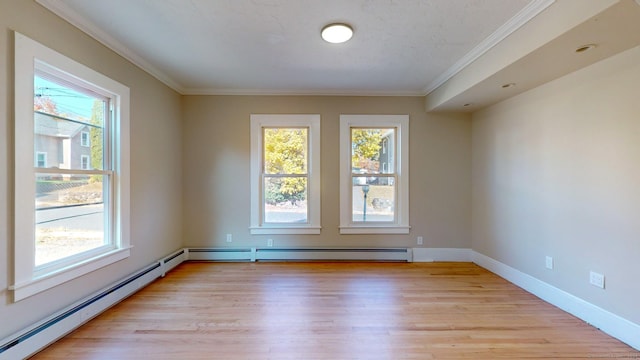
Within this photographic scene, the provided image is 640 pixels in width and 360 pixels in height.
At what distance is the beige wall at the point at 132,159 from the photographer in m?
1.83

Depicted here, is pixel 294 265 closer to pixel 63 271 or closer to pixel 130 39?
pixel 63 271

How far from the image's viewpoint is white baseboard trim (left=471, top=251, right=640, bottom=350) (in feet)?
7.14

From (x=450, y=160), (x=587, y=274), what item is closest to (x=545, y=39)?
(x=587, y=274)

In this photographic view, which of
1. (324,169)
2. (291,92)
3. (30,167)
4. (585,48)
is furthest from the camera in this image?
(324,169)

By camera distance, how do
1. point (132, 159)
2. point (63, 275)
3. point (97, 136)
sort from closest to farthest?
point (63, 275) < point (97, 136) < point (132, 159)

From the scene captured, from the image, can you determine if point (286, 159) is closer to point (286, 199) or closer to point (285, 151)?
point (285, 151)

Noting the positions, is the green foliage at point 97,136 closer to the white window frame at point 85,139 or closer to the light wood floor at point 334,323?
the white window frame at point 85,139

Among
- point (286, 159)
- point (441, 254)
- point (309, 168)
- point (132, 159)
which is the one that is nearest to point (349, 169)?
point (309, 168)

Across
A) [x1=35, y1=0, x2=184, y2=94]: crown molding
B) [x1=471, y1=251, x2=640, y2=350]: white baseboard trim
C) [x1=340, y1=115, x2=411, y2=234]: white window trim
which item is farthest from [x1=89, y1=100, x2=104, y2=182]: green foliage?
[x1=471, y1=251, x2=640, y2=350]: white baseboard trim

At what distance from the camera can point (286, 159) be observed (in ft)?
14.3

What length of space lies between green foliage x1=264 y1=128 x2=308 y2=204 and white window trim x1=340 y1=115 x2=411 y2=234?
598 mm

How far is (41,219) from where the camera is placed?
212 cm

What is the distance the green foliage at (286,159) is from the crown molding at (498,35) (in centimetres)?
211

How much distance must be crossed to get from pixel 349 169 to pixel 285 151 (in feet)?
3.34
